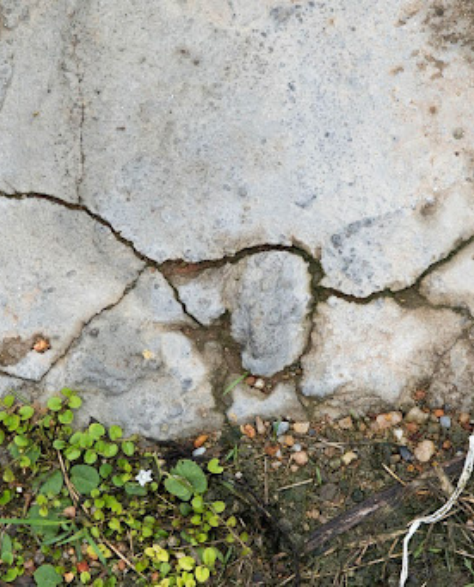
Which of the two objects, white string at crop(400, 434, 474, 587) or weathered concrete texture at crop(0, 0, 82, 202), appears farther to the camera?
weathered concrete texture at crop(0, 0, 82, 202)

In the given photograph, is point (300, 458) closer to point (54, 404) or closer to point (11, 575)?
point (54, 404)

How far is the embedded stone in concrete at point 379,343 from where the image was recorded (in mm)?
2938

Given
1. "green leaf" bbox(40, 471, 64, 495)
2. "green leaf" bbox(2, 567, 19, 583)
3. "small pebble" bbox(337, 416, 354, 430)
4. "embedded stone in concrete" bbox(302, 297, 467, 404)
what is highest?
"embedded stone in concrete" bbox(302, 297, 467, 404)

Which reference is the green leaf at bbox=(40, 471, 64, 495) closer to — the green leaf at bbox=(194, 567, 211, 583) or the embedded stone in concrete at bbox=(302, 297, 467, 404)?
the green leaf at bbox=(194, 567, 211, 583)

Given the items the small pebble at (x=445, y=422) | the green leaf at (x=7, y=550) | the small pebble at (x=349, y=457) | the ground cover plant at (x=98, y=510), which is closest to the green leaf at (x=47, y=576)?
the ground cover plant at (x=98, y=510)

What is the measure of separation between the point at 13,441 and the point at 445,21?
2.02 m

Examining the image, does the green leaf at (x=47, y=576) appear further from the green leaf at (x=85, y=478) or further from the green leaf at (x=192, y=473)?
the green leaf at (x=192, y=473)

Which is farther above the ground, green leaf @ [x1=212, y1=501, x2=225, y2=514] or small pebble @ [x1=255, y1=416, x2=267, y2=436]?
small pebble @ [x1=255, y1=416, x2=267, y2=436]

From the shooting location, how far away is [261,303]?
292cm

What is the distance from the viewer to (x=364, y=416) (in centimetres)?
297


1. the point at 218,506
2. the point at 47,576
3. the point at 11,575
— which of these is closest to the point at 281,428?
the point at 218,506

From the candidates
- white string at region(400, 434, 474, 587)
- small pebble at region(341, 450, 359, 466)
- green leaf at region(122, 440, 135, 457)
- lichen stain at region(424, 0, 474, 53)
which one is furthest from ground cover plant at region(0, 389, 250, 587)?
lichen stain at region(424, 0, 474, 53)

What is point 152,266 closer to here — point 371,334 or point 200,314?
point 200,314

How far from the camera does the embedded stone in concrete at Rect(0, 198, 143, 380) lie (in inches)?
118
